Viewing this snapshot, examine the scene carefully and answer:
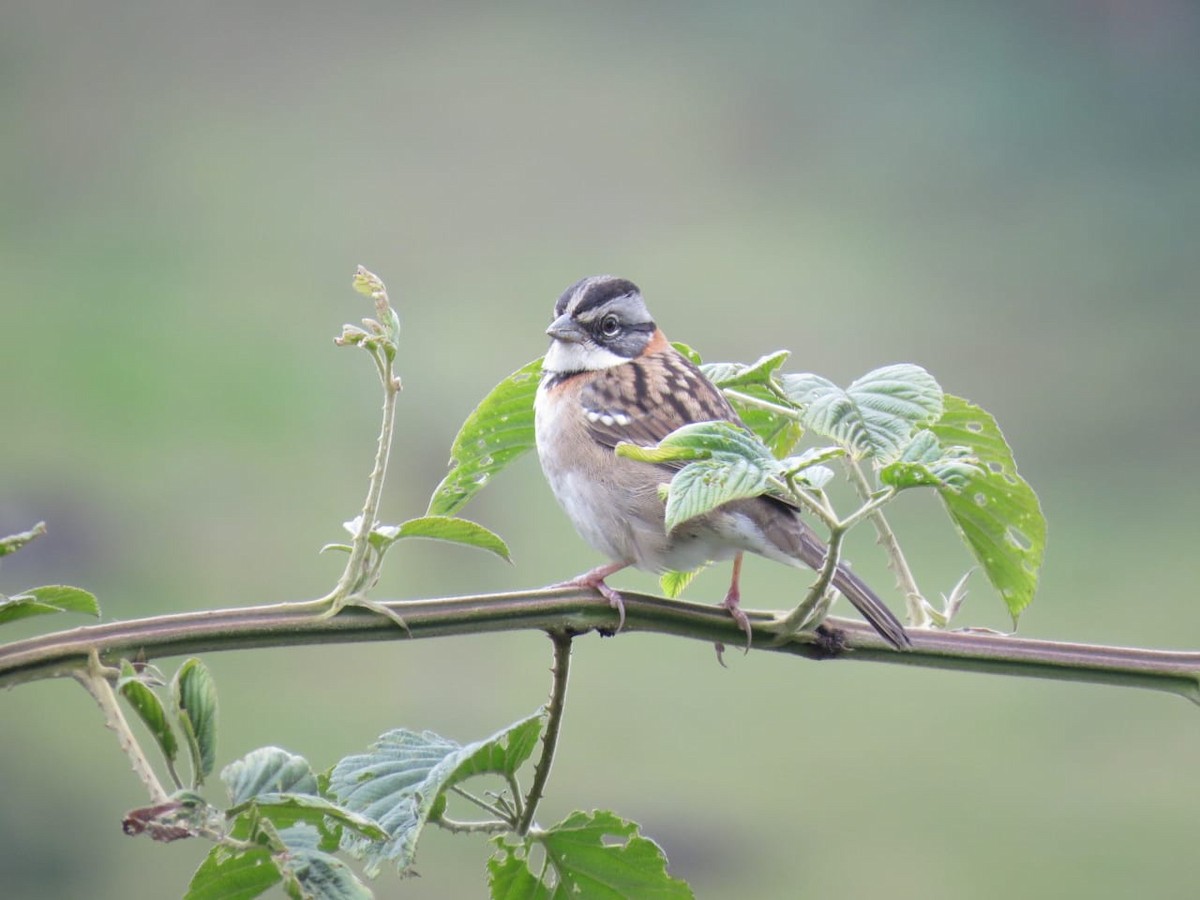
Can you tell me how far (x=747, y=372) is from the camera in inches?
53.3

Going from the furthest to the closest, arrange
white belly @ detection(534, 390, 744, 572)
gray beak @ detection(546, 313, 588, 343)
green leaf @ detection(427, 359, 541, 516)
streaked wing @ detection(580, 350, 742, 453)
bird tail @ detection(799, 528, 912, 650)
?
gray beak @ detection(546, 313, 588, 343) < streaked wing @ detection(580, 350, 742, 453) < white belly @ detection(534, 390, 744, 572) < green leaf @ detection(427, 359, 541, 516) < bird tail @ detection(799, 528, 912, 650)

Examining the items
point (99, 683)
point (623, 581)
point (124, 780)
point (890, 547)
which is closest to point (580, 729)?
point (623, 581)

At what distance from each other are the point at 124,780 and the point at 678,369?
13.6 feet

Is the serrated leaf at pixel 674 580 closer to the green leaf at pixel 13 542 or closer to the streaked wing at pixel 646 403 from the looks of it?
the streaked wing at pixel 646 403

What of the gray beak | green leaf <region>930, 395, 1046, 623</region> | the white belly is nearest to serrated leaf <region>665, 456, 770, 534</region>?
green leaf <region>930, 395, 1046, 623</region>

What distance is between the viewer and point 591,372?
2467 mm

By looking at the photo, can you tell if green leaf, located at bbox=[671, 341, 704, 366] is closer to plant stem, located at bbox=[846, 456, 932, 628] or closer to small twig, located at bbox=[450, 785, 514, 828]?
plant stem, located at bbox=[846, 456, 932, 628]

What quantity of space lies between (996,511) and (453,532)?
2.27ft

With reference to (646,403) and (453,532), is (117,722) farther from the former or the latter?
(646,403)

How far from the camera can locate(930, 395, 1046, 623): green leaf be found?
1517 mm

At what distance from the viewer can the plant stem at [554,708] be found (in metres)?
1.15

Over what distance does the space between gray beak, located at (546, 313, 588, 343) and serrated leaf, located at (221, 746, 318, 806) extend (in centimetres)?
145

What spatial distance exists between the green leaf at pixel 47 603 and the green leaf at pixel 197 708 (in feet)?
0.40

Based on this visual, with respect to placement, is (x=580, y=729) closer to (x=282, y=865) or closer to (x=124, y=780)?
(x=124, y=780)
